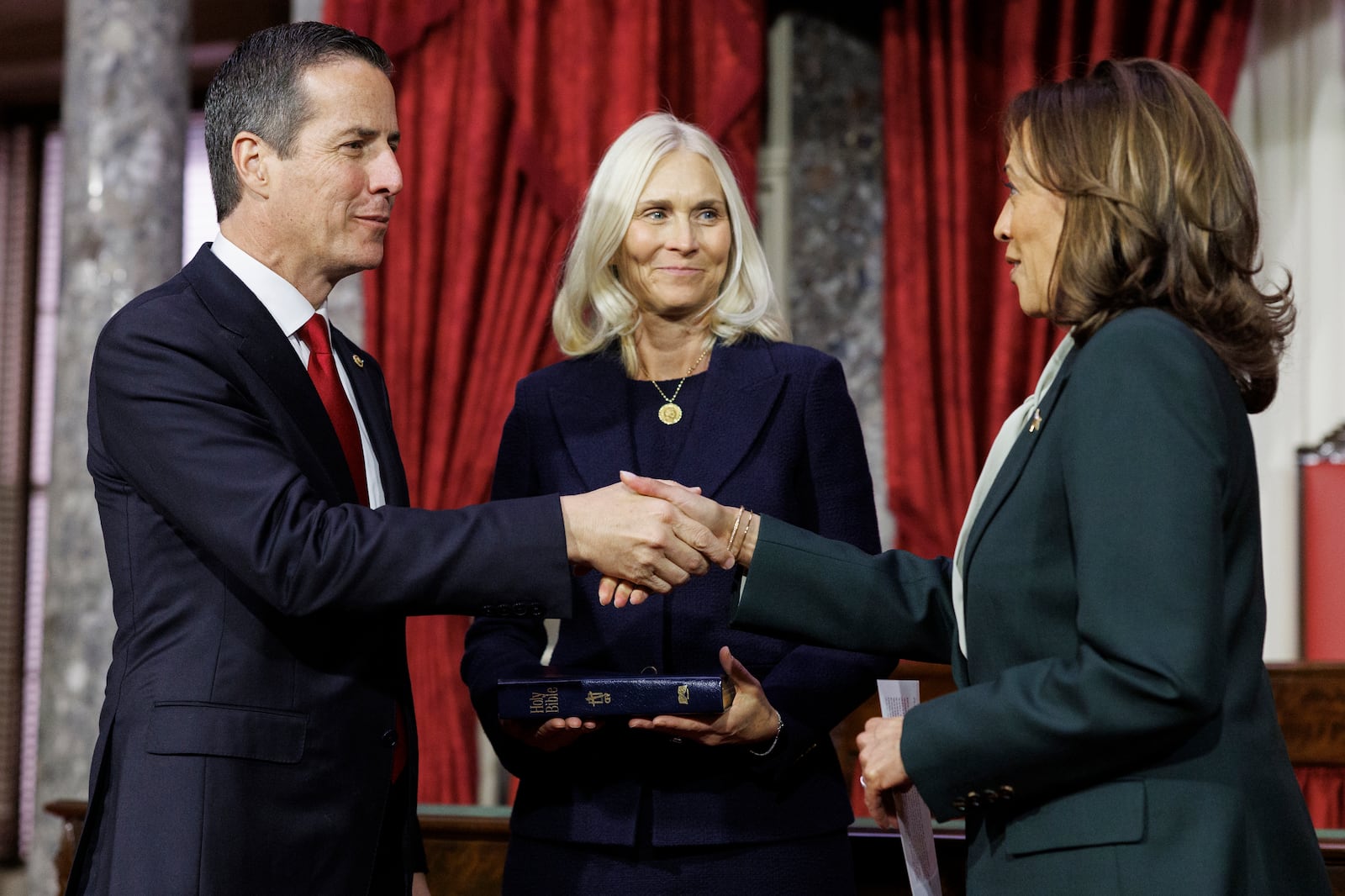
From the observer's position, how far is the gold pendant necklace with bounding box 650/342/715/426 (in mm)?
2492

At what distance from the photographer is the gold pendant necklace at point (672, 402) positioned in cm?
249

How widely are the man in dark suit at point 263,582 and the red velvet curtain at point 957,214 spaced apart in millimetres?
2838

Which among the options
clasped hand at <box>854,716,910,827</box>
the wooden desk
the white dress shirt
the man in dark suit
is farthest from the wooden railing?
the white dress shirt

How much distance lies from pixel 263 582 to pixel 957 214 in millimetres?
3478

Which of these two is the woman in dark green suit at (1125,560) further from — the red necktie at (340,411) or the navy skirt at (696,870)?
the red necktie at (340,411)

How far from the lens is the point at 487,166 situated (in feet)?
16.0

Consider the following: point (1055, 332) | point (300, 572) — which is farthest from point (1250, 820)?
point (1055, 332)

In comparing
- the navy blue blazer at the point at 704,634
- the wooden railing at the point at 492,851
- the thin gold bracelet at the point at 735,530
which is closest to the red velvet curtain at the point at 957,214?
the wooden railing at the point at 492,851

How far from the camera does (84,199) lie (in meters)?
4.60

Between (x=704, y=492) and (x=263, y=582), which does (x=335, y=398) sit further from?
(x=704, y=492)

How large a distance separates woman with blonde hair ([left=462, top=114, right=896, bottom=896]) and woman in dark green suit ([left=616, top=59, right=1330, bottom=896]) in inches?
17.6

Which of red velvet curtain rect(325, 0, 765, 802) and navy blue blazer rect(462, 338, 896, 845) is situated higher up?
red velvet curtain rect(325, 0, 765, 802)

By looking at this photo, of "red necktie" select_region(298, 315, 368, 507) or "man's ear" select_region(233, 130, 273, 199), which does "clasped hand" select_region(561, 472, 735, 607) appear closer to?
"red necktie" select_region(298, 315, 368, 507)

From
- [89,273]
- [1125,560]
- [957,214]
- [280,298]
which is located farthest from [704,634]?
[89,273]
